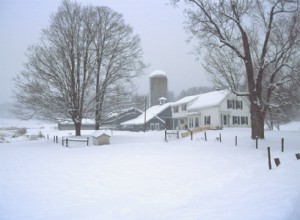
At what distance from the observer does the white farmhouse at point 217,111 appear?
135 ft

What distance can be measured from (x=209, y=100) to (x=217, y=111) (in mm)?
4059

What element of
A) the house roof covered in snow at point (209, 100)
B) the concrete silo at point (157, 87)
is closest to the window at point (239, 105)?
the house roof covered in snow at point (209, 100)

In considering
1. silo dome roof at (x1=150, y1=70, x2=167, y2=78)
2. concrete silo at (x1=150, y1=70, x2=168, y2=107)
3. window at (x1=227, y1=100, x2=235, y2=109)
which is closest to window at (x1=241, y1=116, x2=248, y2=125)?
window at (x1=227, y1=100, x2=235, y2=109)

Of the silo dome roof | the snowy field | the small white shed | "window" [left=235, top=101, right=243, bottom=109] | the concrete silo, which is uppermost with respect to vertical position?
the silo dome roof

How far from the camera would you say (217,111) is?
133 feet

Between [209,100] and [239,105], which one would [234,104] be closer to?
[239,105]

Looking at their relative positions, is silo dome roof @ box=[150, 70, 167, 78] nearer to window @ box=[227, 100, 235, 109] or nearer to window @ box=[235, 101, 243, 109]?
window @ box=[235, 101, 243, 109]

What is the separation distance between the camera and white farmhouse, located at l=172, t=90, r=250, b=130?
41000 millimetres

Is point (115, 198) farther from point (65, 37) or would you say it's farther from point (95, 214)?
point (65, 37)

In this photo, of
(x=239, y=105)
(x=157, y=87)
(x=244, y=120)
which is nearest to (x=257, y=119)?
(x=239, y=105)

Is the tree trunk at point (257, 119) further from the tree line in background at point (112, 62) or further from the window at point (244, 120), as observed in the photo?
the window at point (244, 120)

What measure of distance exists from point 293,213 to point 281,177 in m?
3.24

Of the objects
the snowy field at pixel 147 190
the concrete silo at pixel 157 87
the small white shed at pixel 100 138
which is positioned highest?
the concrete silo at pixel 157 87

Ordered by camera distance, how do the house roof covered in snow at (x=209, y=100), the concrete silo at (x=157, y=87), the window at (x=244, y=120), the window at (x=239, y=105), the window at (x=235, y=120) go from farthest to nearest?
the concrete silo at (x=157, y=87)
the window at (x=244, y=120)
the window at (x=239, y=105)
the window at (x=235, y=120)
the house roof covered in snow at (x=209, y=100)
